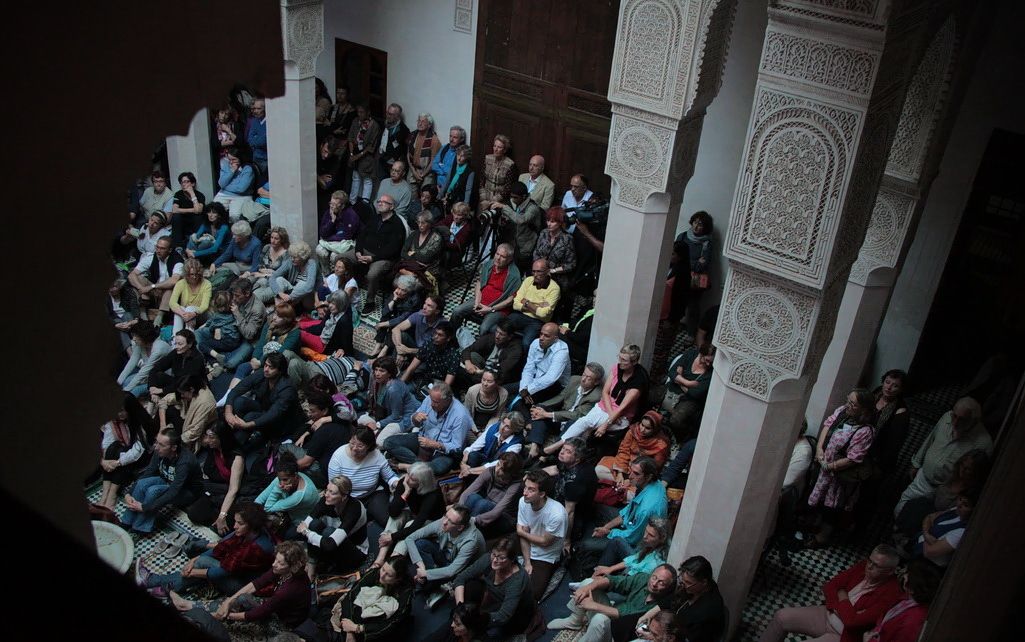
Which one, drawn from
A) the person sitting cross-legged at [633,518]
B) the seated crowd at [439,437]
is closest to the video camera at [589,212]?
the seated crowd at [439,437]

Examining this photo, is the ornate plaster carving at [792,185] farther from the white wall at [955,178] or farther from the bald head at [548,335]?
the white wall at [955,178]

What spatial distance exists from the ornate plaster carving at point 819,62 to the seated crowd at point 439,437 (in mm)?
2244

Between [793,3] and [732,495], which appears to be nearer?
[793,3]

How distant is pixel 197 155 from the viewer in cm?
1002

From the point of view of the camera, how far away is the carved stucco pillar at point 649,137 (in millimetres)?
6000

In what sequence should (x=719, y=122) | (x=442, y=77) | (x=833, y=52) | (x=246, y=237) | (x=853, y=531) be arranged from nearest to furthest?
1. (x=833, y=52)
2. (x=853, y=531)
3. (x=719, y=122)
4. (x=246, y=237)
5. (x=442, y=77)

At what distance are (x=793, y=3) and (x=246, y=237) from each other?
229 inches

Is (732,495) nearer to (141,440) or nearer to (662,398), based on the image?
(662,398)

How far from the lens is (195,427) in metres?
6.46

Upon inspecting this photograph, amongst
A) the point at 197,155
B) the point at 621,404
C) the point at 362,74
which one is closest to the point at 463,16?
the point at 362,74

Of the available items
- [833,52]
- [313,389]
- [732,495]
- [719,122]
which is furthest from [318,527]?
[719,122]

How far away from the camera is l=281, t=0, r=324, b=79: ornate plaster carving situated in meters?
8.21

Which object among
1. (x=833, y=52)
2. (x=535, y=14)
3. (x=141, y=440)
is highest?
(x=833, y=52)

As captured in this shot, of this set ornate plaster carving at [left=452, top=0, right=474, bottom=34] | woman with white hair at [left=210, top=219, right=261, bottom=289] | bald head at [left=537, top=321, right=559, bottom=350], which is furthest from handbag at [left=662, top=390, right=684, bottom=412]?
ornate plaster carving at [left=452, top=0, right=474, bottom=34]
